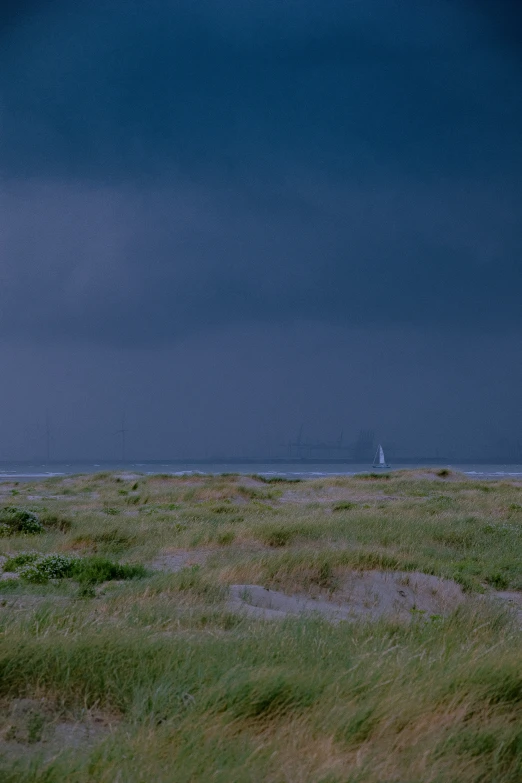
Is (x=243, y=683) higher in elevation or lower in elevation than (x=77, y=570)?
higher

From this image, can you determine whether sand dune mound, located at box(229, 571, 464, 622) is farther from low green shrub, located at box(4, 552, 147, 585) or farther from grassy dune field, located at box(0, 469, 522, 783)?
low green shrub, located at box(4, 552, 147, 585)

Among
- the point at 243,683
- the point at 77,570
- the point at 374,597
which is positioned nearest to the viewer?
the point at 243,683

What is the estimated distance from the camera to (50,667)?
15.5 ft

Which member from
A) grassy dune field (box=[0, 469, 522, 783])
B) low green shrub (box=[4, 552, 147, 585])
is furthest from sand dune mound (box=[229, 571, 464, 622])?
low green shrub (box=[4, 552, 147, 585])

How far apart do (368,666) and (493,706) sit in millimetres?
911

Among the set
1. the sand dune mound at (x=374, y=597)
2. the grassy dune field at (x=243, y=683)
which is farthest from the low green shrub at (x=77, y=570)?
the sand dune mound at (x=374, y=597)

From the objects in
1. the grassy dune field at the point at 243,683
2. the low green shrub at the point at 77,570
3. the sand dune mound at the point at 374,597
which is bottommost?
the sand dune mound at the point at 374,597

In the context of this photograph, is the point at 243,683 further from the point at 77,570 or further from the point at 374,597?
the point at 77,570

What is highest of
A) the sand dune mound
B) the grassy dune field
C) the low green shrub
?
the grassy dune field

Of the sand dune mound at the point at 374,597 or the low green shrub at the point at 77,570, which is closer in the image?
the sand dune mound at the point at 374,597

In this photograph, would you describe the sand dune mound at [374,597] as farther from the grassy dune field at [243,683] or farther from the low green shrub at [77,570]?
the low green shrub at [77,570]

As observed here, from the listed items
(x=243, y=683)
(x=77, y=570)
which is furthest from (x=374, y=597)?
(x=243, y=683)

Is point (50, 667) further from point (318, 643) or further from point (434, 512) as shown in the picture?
point (434, 512)

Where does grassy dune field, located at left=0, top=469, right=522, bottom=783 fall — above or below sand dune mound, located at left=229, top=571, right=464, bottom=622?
above
